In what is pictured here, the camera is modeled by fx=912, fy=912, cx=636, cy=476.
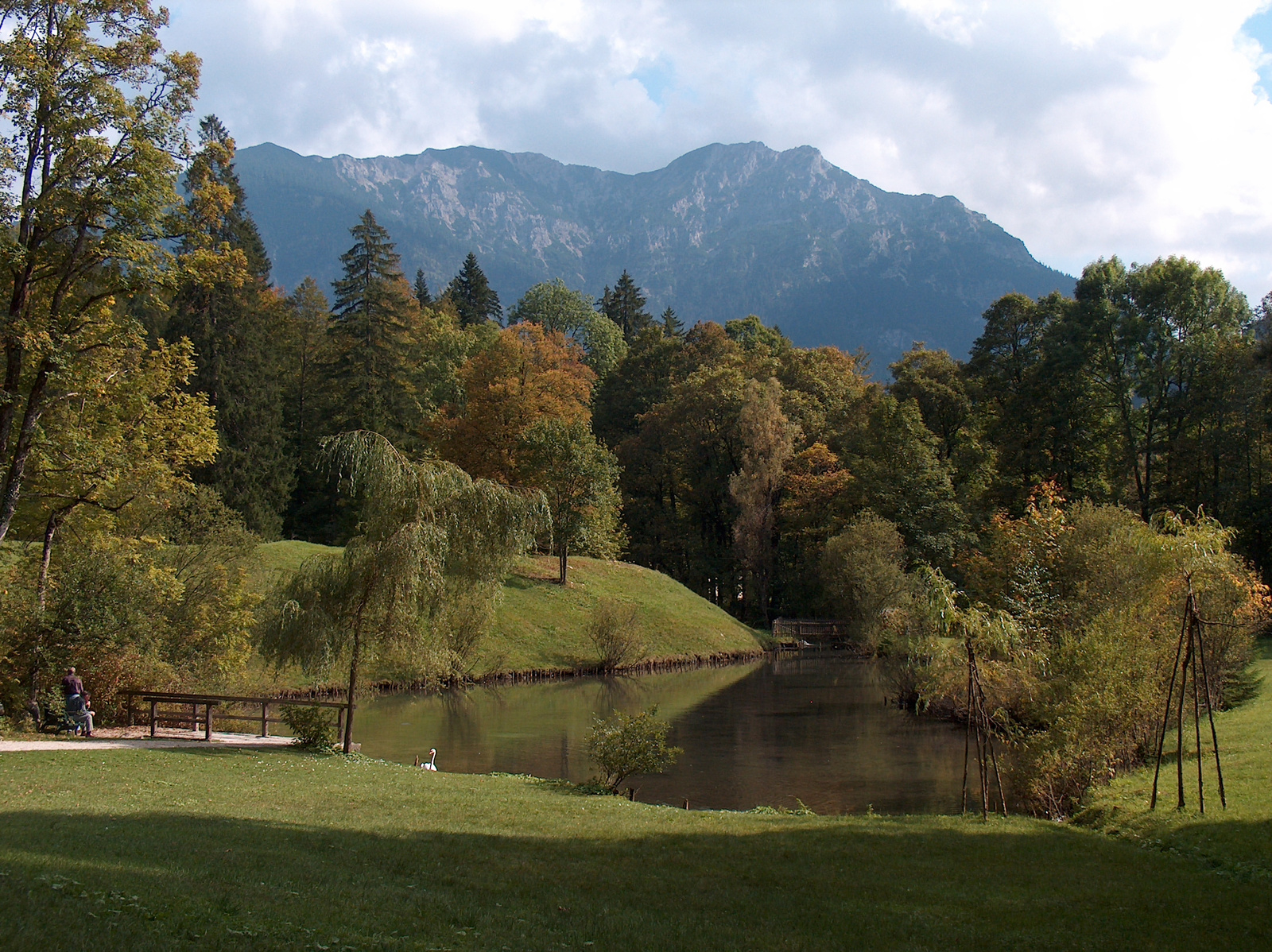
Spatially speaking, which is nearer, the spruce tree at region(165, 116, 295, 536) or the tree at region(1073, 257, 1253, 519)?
the tree at region(1073, 257, 1253, 519)

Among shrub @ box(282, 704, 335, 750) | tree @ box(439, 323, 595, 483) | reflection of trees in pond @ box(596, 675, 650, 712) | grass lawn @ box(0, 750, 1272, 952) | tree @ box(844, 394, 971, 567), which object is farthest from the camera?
tree @ box(439, 323, 595, 483)

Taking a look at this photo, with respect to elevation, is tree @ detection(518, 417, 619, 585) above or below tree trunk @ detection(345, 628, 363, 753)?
above

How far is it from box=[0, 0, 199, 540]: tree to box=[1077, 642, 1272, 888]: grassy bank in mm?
18885

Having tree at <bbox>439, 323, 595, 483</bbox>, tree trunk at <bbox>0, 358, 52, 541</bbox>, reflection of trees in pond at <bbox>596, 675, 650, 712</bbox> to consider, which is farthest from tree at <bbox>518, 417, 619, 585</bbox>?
tree trunk at <bbox>0, 358, 52, 541</bbox>

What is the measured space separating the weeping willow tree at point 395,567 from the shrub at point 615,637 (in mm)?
22252

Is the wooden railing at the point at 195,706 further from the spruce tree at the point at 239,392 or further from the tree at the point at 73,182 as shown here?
the spruce tree at the point at 239,392

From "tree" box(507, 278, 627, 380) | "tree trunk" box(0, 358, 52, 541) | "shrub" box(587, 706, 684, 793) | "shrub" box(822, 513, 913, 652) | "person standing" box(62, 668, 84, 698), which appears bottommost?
"shrub" box(587, 706, 684, 793)

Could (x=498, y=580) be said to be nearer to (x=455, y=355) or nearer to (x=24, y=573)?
(x=24, y=573)

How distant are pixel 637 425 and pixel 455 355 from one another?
15132 millimetres

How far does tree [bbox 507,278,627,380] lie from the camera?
272 feet

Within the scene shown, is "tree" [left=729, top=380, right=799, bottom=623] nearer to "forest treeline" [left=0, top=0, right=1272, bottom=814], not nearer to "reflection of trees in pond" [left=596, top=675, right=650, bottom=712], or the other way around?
"forest treeline" [left=0, top=0, right=1272, bottom=814]

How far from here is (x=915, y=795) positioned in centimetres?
1931

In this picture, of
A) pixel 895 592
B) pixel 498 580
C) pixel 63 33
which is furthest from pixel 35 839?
pixel 895 592

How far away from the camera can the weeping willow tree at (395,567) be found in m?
19.1
